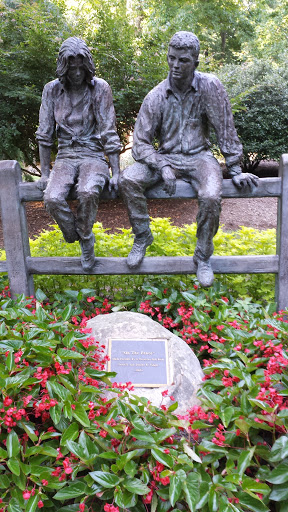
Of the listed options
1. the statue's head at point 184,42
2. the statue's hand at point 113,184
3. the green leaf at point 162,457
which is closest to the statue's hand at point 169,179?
the statue's hand at point 113,184

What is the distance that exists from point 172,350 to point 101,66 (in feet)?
21.1

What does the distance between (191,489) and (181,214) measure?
23.1 ft

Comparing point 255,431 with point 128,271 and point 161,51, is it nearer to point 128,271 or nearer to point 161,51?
point 128,271

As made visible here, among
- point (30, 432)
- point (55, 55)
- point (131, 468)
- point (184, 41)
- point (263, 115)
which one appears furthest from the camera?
point (263, 115)

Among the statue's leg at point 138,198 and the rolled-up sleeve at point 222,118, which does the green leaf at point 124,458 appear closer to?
the statue's leg at point 138,198

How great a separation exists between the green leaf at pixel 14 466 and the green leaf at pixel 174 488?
2.22 feet

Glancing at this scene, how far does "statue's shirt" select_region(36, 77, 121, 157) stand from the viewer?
10.6 ft

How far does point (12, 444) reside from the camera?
1958mm

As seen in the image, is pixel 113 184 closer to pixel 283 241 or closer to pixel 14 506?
pixel 283 241

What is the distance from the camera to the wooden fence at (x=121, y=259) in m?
3.20

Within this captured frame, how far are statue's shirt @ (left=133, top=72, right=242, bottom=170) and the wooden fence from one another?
0.25m

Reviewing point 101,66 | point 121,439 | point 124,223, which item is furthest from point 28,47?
point 121,439

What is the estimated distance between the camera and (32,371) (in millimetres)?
2350

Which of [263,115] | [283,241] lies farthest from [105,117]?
[263,115]
